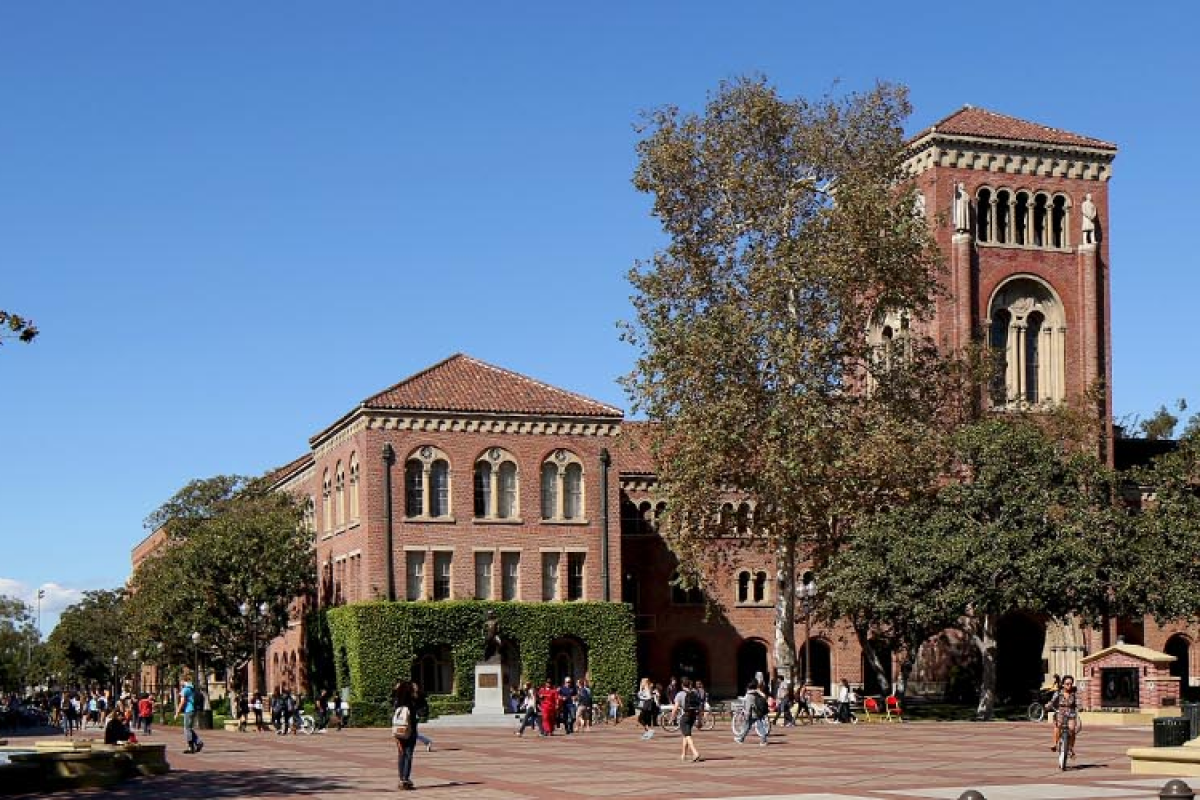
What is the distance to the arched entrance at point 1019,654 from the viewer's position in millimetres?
71188

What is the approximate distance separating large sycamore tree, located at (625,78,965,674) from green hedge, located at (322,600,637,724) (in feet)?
31.1

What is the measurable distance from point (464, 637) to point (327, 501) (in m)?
11.0

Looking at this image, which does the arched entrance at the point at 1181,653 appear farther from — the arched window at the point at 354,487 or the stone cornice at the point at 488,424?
the arched window at the point at 354,487

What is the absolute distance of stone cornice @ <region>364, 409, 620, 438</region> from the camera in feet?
211

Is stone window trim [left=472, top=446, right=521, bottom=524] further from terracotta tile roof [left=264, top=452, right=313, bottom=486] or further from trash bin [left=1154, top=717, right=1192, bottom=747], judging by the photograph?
trash bin [left=1154, top=717, right=1192, bottom=747]

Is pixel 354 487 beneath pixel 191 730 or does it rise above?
above

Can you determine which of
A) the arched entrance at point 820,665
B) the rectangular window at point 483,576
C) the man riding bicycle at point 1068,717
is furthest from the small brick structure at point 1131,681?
the arched entrance at point 820,665

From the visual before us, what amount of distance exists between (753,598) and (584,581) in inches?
438

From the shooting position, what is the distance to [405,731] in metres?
29.5

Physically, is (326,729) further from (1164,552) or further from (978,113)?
(978,113)

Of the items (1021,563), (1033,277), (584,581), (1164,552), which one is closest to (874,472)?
(1021,563)

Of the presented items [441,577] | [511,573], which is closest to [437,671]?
[441,577]

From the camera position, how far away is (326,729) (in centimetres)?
5828

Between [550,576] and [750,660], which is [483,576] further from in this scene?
[750,660]
